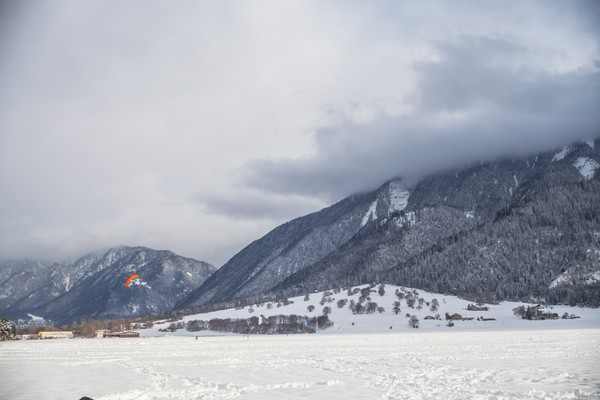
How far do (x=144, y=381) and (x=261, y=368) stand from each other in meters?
12.7

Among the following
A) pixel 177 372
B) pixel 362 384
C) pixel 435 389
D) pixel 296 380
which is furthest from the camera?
pixel 177 372

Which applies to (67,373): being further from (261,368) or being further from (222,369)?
(261,368)

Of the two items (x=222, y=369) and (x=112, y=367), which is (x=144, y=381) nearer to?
(x=222, y=369)

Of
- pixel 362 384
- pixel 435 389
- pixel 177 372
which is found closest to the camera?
pixel 435 389

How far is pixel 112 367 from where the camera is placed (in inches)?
→ 2030

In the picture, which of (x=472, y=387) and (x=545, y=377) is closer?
(x=472, y=387)

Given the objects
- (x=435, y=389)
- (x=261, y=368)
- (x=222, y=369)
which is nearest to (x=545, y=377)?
(x=435, y=389)

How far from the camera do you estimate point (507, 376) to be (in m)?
36.4

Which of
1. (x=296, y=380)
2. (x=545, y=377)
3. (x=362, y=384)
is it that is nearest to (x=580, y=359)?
(x=545, y=377)

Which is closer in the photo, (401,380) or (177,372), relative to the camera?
(401,380)

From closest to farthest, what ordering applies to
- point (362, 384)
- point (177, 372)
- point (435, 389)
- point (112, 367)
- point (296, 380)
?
point (435, 389), point (362, 384), point (296, 380), point (177, 372), point (112, 367)

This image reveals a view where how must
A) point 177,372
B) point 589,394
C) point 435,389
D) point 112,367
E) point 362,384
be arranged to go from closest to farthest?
point 589,394, point 435,389, point 362,384, point 177,372, point 112,367

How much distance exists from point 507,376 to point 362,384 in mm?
12034

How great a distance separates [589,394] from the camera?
2694 cm
